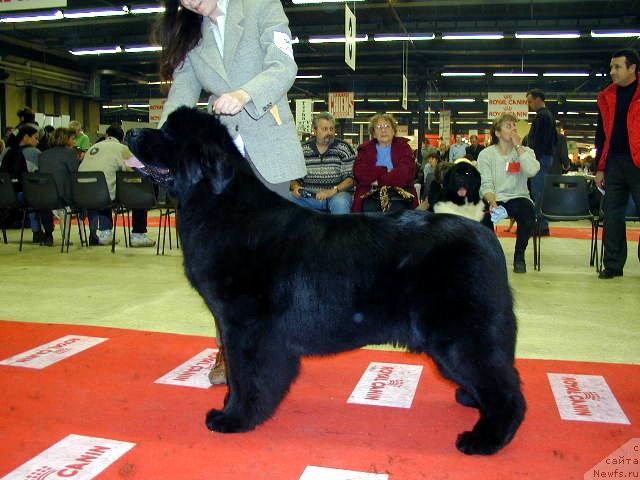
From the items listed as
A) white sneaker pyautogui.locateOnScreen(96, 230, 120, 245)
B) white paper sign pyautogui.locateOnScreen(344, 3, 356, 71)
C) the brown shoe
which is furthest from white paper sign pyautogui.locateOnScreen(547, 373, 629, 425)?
white sneaker pyautogui.locateOnScreen(96, 230, 120, 245)

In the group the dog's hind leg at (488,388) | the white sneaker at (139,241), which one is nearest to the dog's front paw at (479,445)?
the dog's hind leg at (488,388)

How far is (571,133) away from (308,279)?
158 ft

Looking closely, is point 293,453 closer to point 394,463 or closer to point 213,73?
point 394,463

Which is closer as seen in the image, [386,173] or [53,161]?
[386,173]

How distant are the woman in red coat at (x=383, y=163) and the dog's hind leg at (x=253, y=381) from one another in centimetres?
420

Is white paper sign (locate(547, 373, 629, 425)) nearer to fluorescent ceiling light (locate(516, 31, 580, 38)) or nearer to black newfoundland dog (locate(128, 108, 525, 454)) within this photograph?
black newfoundland dog (locate(128, 108, 525, 454))

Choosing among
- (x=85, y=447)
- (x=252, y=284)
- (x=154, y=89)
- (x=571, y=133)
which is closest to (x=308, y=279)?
(x=252, y=284)

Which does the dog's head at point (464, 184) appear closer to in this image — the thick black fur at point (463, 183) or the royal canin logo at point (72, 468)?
the thick black fur at point (463, 183)

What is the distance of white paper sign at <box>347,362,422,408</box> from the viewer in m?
2.74

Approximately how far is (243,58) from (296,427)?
66.0 inches

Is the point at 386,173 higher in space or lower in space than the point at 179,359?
higher

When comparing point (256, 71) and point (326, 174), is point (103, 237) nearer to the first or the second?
point (326, 174)

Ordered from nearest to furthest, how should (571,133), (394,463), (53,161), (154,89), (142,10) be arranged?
(394,463)
(53,161)
(142,10)
(154,89)
(571,133)

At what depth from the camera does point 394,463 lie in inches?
83.5
